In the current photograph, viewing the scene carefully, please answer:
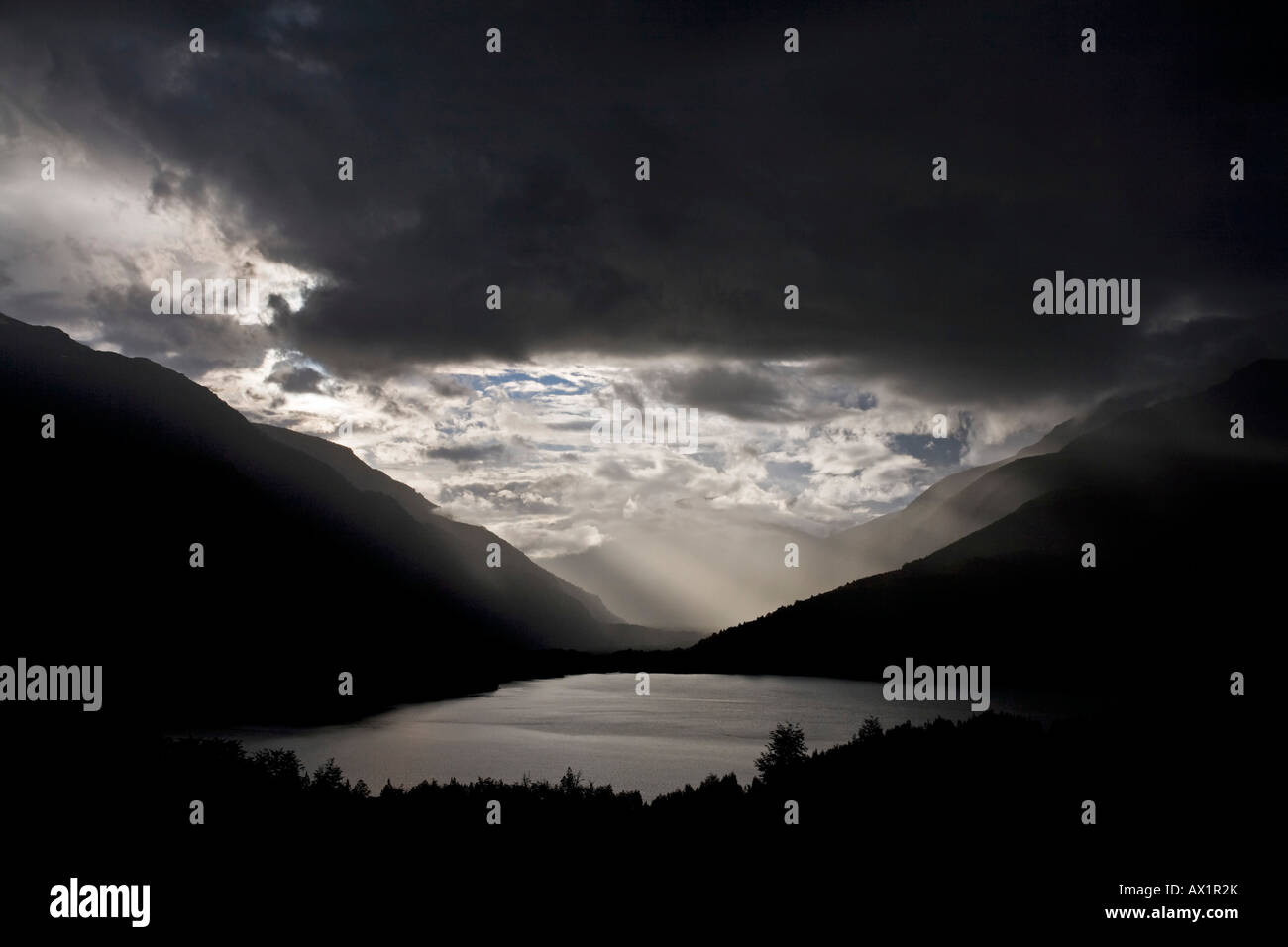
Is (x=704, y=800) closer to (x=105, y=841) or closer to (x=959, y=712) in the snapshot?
(x=105, y=841)

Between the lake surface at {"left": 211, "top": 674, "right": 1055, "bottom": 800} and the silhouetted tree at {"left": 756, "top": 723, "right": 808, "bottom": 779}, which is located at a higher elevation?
the silhouetted tree at {"left": 756, "top": 723, "right": 808, "bottom": 779}

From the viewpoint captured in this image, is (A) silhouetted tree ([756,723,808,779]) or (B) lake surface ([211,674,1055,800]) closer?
(A) silhouetted tree ([756,723,808,779])

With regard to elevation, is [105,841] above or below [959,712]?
above

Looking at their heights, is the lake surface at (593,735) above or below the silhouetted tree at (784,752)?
below

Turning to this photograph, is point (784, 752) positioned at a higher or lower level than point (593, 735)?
higher

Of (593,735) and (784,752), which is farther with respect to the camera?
(593,735)

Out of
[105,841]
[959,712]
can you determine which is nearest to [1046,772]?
[105,841]
